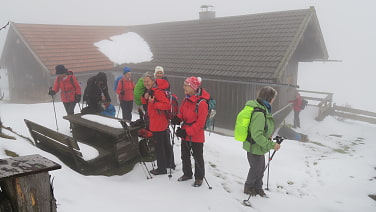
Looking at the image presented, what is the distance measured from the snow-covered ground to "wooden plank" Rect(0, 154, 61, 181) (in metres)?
1.27

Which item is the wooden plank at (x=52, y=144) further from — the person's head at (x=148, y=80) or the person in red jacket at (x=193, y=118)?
the person in red jacket at (x=193, y=118)

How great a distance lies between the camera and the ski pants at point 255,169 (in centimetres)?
416

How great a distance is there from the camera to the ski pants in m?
4.16

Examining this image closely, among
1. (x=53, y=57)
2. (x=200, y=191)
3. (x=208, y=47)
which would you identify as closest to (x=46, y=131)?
(x=200, y=191)

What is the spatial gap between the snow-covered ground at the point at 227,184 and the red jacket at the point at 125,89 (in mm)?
1781

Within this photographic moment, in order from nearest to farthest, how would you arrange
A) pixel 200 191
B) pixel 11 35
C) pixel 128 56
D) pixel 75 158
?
pixel 200 191, pixel 75 158, pixel 128 56, pixel 11 35

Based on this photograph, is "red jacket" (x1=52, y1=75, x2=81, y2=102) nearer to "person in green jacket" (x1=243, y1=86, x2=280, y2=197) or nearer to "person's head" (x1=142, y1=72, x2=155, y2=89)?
"person's head" (x1=142, y1=72, x2=155, y2=89)

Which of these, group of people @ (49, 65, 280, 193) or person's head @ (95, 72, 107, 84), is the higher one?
person's head @ (95, 72, 107, 84)

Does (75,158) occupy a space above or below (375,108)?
above

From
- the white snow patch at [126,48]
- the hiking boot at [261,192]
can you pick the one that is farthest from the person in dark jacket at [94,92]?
the white snow patch at [126,48]

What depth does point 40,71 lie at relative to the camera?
1505 cm

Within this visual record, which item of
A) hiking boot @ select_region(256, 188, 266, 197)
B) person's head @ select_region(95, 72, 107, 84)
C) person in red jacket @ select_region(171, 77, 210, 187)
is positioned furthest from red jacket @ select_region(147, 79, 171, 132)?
person's head @ select_region(95, 72, 107, 84)

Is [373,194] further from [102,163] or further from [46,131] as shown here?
[46,131]

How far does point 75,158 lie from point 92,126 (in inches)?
29.8
